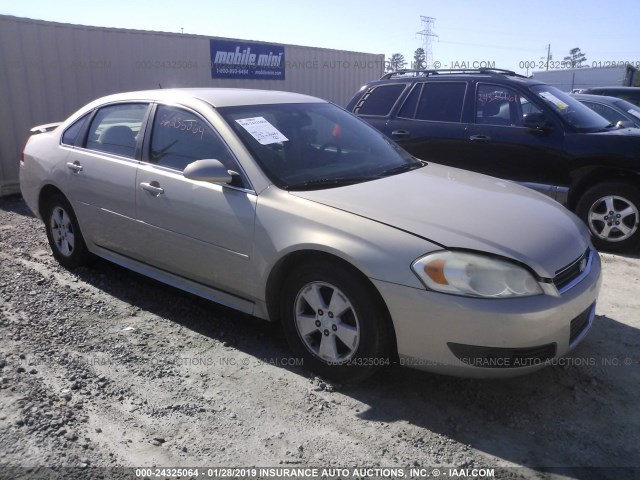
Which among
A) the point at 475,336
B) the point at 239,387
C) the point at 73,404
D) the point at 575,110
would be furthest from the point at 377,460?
the point at 575,110

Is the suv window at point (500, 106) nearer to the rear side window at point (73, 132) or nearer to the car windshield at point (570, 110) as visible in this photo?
the car windshield at point (570, 110)

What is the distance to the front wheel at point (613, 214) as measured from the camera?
5.65 m

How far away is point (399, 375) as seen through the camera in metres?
3.38

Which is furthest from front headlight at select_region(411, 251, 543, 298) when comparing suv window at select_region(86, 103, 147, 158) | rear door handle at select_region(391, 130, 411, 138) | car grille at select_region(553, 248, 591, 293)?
rear door handle at select_region(391, 130, 411, 138)

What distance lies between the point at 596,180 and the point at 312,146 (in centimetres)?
355

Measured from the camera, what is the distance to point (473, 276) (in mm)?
2777

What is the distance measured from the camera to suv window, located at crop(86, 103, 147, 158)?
4320mm

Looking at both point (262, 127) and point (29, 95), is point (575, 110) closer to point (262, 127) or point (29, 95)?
point (262, 127)

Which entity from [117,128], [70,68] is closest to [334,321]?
[117,128]

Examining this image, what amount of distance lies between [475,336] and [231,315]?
2061 millimetres

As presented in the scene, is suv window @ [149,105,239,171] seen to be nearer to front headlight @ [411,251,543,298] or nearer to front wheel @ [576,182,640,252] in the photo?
front headlight @ [411,251,543,298]

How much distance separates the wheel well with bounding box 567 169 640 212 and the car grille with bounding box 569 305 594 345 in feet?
9.89

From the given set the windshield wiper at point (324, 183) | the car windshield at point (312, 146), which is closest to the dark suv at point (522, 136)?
the car windshield at point (312, 146)

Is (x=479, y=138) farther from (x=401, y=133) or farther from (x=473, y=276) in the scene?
(x=473, y=276)
